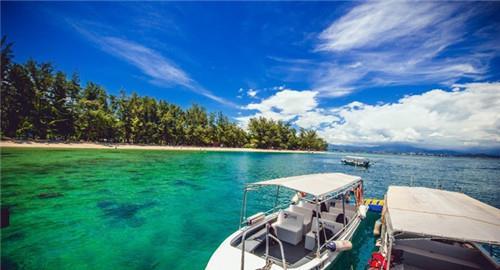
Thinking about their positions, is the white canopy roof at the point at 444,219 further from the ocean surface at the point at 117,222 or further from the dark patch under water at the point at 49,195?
the dark patch under water at the point at 49,195

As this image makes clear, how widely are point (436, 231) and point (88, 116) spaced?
6880cm

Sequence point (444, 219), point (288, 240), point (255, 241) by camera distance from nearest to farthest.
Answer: point (444, 219)
point (255, 241)
point (288, 240)

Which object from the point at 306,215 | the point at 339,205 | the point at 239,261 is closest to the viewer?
the point at 239,261

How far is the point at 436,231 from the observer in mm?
4504

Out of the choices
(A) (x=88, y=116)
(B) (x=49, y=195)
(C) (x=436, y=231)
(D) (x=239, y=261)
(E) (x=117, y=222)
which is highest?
(A) (x=88, y=116)

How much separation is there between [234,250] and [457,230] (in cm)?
557

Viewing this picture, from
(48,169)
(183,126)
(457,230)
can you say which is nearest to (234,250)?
(457,230)

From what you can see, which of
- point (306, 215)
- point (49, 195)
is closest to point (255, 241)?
point (306, 215)

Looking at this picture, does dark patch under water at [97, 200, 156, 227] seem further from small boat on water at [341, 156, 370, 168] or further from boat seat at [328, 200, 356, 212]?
small boat on water at [341, 156, 370, 168]

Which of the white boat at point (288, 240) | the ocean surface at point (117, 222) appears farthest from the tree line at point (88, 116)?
the white boat at point (288, 240)

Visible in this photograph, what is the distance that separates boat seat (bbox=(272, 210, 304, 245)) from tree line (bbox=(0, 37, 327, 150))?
61.1 meters

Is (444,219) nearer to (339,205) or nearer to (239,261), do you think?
(239,261)

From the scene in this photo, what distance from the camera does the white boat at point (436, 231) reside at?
451 centimetres

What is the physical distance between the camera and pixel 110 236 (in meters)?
9.96
